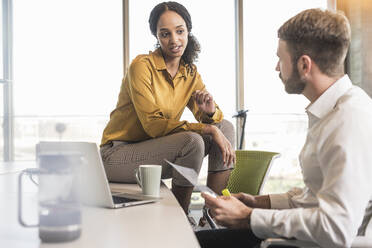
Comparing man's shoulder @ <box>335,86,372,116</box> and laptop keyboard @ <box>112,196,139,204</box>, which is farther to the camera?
laptop keyboard @ <box>112,196,139,204</box>

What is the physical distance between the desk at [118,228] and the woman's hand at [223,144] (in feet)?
2.23

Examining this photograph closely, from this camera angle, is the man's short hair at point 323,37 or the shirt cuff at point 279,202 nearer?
the man's short hair at point 323,37

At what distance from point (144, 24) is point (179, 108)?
8.51 ft

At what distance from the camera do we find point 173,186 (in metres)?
1.73

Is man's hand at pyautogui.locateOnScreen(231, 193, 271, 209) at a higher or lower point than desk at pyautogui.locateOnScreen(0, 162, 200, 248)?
lower

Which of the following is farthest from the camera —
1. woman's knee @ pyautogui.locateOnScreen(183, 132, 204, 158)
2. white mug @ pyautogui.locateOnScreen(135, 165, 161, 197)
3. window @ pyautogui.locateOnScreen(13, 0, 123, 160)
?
window @ pyautogui.locateOnScreen(13, 0, 123, 160)

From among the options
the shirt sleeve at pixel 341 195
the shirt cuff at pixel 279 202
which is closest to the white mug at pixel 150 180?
the shirt cuff at pixel 279 202

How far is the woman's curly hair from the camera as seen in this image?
6.81 feet

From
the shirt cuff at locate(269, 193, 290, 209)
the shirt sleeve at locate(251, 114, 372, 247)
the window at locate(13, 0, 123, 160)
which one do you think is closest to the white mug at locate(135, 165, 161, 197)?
the shirt cuff at locate(269, 193, 290, 209)

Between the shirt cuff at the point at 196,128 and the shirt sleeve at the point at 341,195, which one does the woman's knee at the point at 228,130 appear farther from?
the shirt sleeve at the point at 341,195

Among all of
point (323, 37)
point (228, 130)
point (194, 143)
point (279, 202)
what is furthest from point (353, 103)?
point (228, 130)

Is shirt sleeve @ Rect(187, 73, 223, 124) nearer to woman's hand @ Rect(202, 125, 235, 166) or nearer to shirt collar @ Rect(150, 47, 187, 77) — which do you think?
shirt collar @ Rect(150, 47, 187, 77)

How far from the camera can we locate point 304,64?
1109 mm

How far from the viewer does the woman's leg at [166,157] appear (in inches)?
66.9
